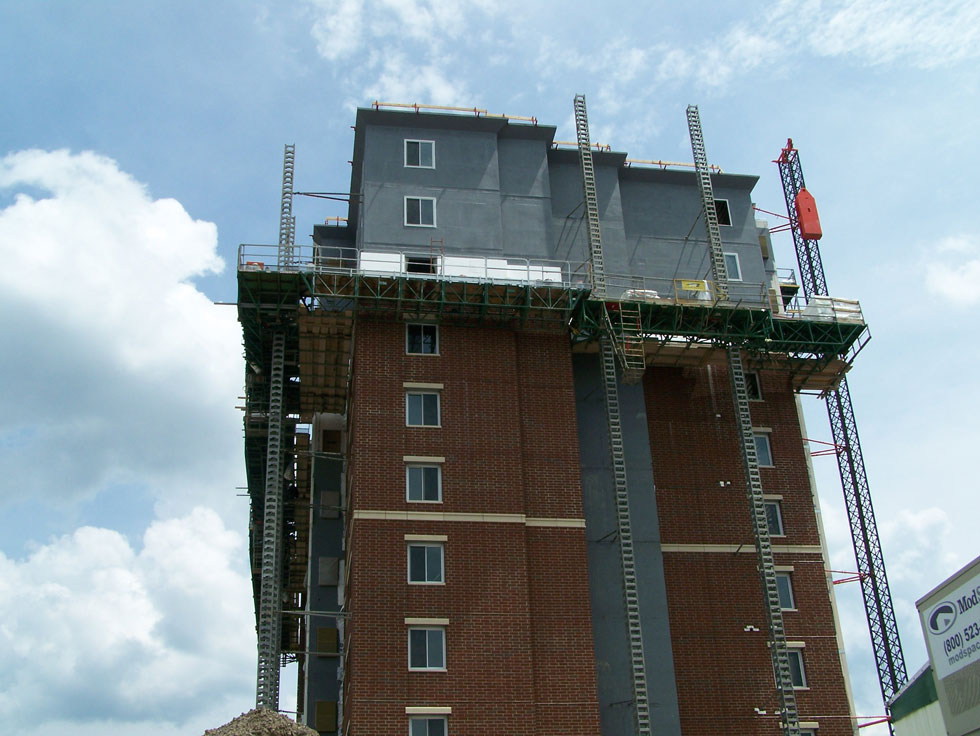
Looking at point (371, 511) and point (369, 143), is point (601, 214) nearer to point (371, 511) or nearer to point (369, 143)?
point (369, 143)

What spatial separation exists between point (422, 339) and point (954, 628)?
27702 mm

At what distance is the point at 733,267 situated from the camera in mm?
61656

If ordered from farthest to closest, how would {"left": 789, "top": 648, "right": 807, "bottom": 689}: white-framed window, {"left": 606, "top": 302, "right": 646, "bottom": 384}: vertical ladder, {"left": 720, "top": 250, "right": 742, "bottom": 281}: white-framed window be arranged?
{"left": 720, "top": 250, "right": 742, "bottom": 281}: white-framed window, {"left": 606, "top": 302, "right": 646, "bottom": 384}: vertical ladder, {"left": 789, "top": 648, "right": 807, "bottom": 689}: white-framed window

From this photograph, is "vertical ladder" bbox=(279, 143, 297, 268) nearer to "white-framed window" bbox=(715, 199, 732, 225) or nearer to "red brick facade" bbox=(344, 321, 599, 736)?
"red brick facade" bbox=(344, 321, 599, 736)

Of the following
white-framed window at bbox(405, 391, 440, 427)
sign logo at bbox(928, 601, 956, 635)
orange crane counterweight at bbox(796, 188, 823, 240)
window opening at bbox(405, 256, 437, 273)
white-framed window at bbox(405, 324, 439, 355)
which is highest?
orange crane counterweight at bbox(796, 188, 823, 240)

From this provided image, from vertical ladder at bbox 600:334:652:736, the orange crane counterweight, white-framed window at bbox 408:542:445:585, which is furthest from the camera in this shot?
the orange crane counterweight

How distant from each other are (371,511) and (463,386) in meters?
7.39

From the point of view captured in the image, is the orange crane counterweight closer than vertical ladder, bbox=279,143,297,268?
No

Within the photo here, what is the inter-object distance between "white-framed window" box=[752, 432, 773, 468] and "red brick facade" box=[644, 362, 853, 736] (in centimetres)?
31

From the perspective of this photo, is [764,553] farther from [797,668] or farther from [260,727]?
[260,727]

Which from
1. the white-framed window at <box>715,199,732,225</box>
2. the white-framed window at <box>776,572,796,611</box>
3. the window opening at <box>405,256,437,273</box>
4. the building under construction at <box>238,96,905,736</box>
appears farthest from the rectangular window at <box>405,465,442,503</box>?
the white-framed window at <box>715,199,732,225</box>

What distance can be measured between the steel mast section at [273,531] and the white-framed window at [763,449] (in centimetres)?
2391

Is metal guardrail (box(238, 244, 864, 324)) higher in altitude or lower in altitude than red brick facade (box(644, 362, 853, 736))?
higher

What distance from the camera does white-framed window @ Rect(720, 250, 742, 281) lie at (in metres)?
61.3
